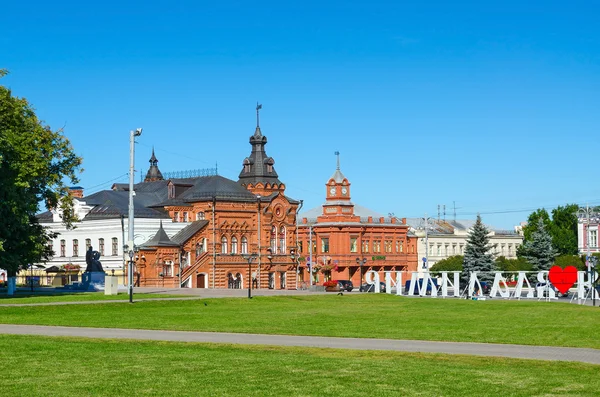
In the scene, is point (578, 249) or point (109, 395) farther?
point (578, 249)

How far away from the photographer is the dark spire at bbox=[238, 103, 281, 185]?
98.1 meters

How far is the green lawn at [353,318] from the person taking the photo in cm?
3192

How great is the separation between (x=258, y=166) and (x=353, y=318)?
2337 inches

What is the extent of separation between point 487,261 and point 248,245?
2211 cm

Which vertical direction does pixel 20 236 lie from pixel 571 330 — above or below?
above

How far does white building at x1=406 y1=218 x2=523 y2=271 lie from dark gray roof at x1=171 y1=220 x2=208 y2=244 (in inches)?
1738

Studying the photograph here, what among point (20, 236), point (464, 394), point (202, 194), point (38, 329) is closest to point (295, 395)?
point (464, 394)

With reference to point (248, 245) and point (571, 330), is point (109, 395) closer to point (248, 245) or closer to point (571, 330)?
point (571, 330)

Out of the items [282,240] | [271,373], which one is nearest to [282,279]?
[282,240]

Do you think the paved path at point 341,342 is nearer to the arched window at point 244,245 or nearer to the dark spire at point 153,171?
the arched window at point 244,245

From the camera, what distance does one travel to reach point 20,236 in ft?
190

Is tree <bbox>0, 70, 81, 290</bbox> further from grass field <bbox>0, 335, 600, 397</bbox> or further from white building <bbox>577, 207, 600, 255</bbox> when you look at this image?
white building <bbox>577, 207, 600, 255</bbox>

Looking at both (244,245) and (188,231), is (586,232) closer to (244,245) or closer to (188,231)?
(244,245)

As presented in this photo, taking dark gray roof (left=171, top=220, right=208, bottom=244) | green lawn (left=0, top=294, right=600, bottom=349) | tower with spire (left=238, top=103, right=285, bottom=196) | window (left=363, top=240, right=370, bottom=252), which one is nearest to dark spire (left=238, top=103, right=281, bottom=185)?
tower with spire (left=238, top=103, right=285, bottom=196)
